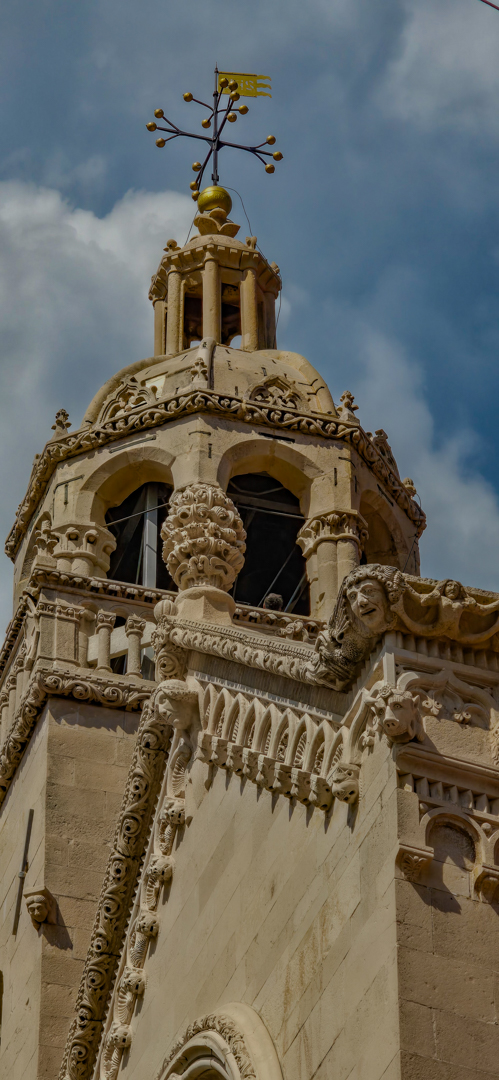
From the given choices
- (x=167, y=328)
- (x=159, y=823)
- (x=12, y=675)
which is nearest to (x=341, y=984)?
(x=159, y=823)

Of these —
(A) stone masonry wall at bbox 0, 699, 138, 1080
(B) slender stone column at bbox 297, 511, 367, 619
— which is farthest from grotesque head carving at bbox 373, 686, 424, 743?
(B) slender stone column at bbox 297, 511, 367, 619

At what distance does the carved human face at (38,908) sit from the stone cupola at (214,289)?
38.6ft

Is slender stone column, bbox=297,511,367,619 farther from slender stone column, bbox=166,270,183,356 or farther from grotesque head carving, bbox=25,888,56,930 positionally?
grotesque head carving, bbox=25,888,56,930

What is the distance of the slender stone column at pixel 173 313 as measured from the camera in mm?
29422

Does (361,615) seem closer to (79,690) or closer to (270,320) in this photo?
(79,690)

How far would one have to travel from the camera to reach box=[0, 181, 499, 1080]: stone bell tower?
10688mm

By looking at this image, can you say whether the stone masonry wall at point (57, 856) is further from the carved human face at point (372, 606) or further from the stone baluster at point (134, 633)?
the carved human face at point (372, 606)

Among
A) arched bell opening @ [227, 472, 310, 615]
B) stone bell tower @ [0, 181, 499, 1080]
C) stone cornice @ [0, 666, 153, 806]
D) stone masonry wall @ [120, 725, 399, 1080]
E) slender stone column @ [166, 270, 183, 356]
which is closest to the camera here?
stone masonry wall @ [120, 725, 399, 1080]

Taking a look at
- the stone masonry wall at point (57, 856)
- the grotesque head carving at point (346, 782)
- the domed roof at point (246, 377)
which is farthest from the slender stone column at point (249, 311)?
the grotesque head carving at point (346, 782)

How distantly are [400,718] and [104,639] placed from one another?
11047mm

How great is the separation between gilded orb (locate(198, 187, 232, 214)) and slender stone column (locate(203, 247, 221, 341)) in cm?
143

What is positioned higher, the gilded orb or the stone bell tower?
the gilded orb

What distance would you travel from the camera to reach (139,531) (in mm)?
25797

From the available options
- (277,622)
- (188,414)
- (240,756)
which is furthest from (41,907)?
(188,414)
